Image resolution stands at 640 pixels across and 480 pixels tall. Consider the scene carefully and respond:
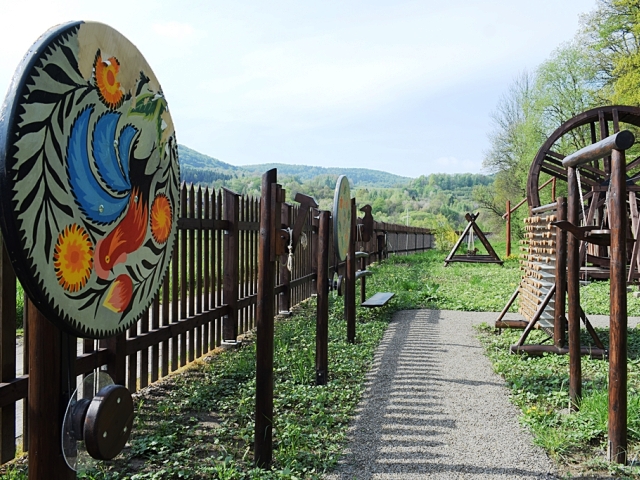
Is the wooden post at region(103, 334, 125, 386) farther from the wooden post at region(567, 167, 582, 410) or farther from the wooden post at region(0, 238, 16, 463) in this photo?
the wooden post at region(567, 167, 582, 410)

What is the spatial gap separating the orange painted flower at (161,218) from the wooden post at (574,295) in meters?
2.91

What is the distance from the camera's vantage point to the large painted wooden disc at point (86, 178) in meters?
1.45

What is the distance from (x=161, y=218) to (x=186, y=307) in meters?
3.08

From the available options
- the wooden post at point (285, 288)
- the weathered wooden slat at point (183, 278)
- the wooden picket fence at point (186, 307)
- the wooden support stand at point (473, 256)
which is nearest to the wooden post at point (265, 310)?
the wooden picket fence at point (186, 307)

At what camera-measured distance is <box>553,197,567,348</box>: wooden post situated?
4543 mm

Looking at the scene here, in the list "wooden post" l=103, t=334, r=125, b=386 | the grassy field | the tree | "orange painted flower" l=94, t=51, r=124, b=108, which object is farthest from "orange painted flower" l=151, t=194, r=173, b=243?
the tree

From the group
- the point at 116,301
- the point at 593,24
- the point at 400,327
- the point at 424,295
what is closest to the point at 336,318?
the point at 400,327

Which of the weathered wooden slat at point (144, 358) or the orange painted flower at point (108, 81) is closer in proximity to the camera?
the orange painted flower at point (108, 81)

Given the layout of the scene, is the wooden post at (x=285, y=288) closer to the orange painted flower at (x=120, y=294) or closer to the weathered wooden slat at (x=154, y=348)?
the weathered wooden slat at (x=154, y=348)

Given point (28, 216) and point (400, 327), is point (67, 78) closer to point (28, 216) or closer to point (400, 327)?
point (28, 216)

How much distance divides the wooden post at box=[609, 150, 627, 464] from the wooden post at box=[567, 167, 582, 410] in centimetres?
59

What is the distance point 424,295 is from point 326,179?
10407cm

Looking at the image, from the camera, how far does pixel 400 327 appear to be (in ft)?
25.8

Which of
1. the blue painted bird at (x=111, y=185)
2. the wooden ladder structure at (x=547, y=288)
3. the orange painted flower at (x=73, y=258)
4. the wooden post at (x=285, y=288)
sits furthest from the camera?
the wooden post at (x=285, y=288)
